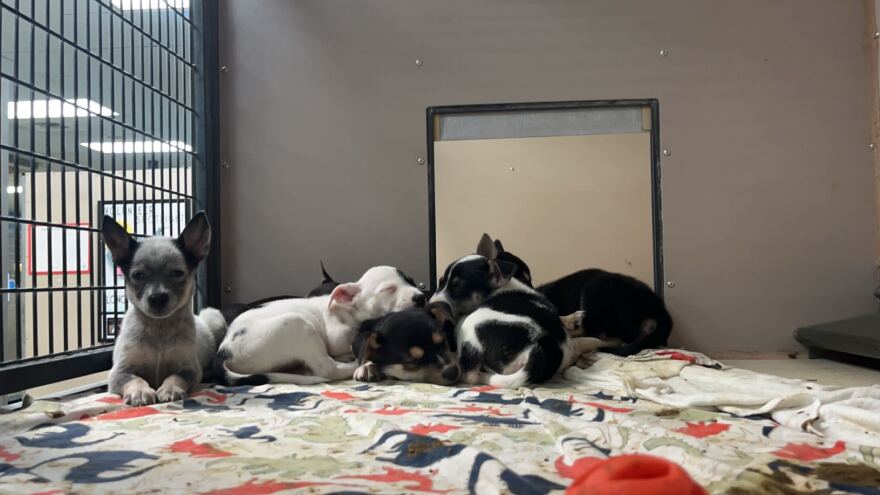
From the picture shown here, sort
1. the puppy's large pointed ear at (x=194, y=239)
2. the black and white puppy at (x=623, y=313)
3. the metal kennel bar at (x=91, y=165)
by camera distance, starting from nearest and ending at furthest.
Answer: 1. the metal kennel bar at (x=91, y=165)
2. the puppy's large pointed ear at (x=194, y=239)
3. the black and white puppy at (x=623, y=313)

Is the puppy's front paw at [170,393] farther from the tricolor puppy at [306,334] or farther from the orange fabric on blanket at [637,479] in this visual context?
the orange fabric on blanket at [637,479]

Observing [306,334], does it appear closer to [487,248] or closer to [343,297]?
[343,297]

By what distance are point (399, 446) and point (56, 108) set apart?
2213mm

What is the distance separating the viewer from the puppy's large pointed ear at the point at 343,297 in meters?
3.11

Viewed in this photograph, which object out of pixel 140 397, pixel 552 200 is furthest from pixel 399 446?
pixel 552 200

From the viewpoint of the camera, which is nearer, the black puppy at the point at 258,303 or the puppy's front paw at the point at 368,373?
the puppy's front paw at the point at 368,373

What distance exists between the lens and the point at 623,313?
3.33 m

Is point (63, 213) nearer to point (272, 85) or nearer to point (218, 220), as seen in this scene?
point (218, 220)

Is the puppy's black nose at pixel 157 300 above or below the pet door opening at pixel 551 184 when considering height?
below

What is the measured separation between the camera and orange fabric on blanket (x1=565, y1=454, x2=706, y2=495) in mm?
789

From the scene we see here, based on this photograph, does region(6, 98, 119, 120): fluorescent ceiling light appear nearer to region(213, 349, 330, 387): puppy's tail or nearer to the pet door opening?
region(213, 349, 330, 387): puppy's tail

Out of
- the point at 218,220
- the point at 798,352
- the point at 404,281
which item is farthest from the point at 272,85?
the point at 798,352

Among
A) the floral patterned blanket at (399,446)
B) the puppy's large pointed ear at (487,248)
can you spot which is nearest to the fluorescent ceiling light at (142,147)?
the floral patterned blanket at (399,446)

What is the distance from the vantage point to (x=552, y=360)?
2.52 meters
